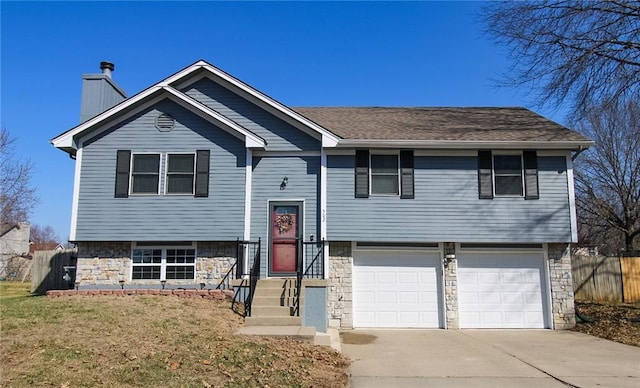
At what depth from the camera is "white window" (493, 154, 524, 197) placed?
40.8 ft

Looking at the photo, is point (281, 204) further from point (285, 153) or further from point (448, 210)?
point (448, 210)

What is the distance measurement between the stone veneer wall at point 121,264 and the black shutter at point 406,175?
15.6 ft

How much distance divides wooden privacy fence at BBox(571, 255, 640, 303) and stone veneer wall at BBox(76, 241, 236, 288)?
1270cm

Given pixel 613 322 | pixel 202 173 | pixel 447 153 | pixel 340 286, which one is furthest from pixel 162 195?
pixel 613 322

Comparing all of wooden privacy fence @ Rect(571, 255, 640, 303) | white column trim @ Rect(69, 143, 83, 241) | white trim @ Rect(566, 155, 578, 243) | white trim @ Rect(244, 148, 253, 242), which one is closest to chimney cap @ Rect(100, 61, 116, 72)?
white column trim @ Rect(69, 143, 83, 241)

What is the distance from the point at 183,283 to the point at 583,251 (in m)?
39.3

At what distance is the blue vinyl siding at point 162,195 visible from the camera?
11852 millimetres

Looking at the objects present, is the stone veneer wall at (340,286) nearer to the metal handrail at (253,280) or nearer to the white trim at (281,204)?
the white trim at (281,204)

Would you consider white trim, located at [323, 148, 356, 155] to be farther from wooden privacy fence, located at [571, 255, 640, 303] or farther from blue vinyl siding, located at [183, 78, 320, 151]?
wooden privacy fence, located at [571, 255, 640, 303]

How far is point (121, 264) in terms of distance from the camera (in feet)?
39.1

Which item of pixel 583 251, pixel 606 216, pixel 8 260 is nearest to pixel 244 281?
pixel 606 216

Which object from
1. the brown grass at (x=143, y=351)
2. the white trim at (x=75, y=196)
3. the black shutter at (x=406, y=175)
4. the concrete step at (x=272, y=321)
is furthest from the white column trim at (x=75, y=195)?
the black shutter at (x=406, y=175)

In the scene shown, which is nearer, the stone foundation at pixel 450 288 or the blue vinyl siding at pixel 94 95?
the stone foundation at pixel 450 288

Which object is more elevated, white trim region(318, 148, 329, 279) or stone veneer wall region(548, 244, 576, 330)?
white trim region(318, 148, 329, 279)
